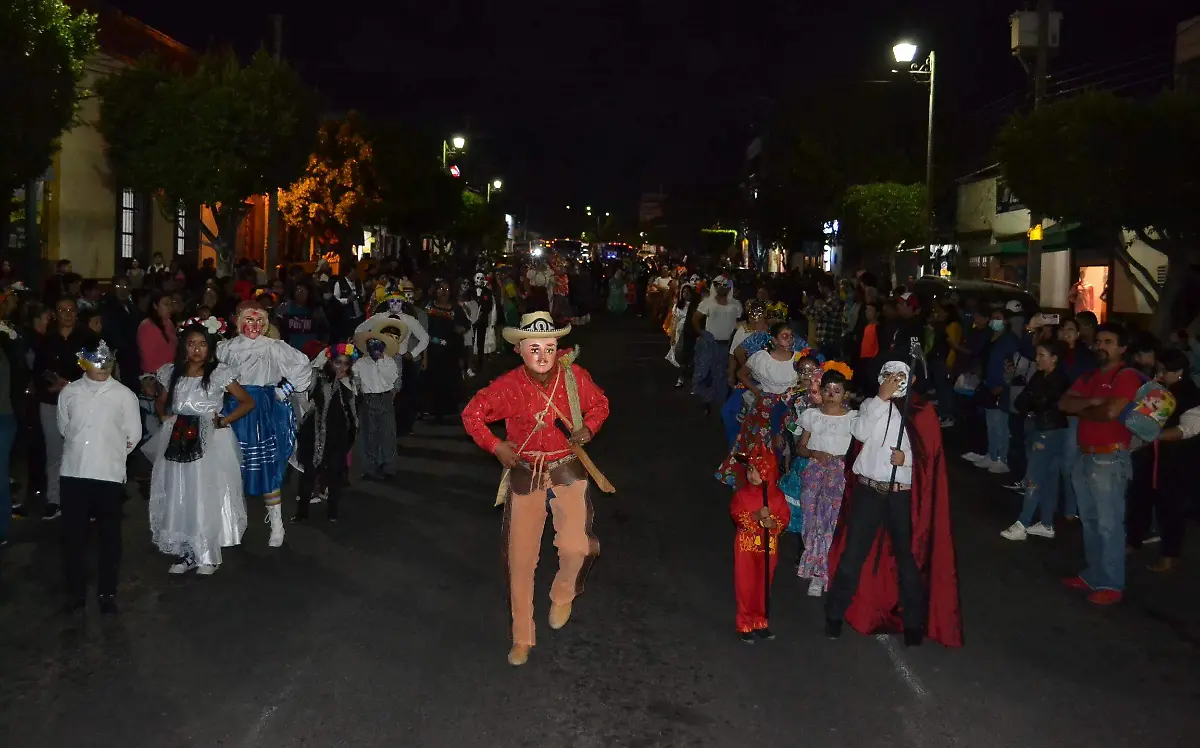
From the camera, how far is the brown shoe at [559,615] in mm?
7562

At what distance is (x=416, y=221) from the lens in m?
52.6

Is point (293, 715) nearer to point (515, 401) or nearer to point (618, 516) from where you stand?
point (515, 401)

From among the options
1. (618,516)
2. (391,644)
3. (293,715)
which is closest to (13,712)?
(293,715)

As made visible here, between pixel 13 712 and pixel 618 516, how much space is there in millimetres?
5821

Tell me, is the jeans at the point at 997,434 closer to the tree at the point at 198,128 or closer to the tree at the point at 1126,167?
the tree at the point at 1126,167

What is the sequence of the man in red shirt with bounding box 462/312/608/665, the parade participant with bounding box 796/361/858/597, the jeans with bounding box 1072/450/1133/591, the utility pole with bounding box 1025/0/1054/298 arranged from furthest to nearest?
1. the utility pole with bounding box 1025/0/1054/298
2. the jeans with bounding box 1072/450/1133/591
3. the parade participant with bounding box 796/361/858/597
4. the man in red shirt with bounding box 462/312/608/665

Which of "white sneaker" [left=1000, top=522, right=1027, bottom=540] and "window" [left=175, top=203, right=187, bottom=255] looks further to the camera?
Result: "window" [left=175, top=203, right=187, bottom=255]

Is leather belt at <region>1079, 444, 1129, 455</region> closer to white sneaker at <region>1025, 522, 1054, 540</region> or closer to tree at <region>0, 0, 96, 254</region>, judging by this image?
white sneaker at <region>1025, 522, 1054, 540</region>

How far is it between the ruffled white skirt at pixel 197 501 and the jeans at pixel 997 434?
27.8ft

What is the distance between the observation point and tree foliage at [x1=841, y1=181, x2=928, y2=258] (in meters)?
43.3

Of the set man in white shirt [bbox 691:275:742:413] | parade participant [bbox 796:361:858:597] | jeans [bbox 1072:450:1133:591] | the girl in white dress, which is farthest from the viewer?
man in white shirt [bbox 691:275:742:413]

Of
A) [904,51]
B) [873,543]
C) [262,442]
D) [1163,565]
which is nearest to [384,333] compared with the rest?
[262,442]

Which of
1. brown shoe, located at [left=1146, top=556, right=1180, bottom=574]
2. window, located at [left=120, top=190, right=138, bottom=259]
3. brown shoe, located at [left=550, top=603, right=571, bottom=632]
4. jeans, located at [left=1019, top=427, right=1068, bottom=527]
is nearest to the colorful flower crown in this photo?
brown shoe, located at [left=550, top=603, right=571, bottom=632]

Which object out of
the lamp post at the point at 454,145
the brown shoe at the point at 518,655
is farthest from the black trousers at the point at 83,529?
the lamp post at the point at 454,145
